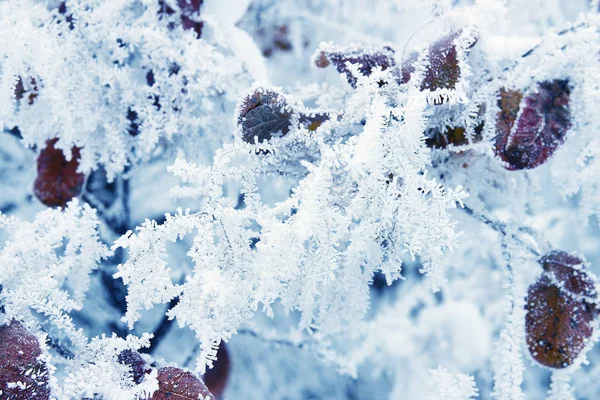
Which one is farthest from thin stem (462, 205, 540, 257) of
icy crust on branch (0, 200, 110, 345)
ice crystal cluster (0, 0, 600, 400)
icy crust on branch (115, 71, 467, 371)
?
icy crust on branch (0, 200, 110, 345)

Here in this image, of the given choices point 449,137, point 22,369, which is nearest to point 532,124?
point 449,137

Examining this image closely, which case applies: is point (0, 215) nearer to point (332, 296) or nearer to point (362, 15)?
point (332, 296)

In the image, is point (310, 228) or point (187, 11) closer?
point (310, 228)

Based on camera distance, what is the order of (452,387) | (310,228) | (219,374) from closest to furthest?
(310,228), (452,387), (219,374)

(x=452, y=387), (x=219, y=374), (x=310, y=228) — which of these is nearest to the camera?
(x=310, y=228)

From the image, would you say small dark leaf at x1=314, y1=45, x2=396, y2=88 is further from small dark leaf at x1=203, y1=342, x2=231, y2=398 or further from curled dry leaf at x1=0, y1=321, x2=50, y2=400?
small dark leaf at x1=203, y1=342, x2=231, y2=398

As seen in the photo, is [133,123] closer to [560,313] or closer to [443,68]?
[443,68]

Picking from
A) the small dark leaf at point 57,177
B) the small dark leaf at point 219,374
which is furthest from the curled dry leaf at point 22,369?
the small dark leaf at point 219,374

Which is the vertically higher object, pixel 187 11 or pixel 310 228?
pixel 187 11

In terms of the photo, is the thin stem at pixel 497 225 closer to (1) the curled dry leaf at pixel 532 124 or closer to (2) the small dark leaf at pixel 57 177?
(1) the curled dry leaf at pixel 532 124
